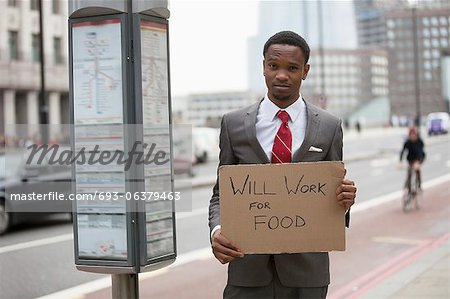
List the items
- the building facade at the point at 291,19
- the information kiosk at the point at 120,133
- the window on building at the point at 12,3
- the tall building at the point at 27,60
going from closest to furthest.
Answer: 1. the information kiosk at the point at 120,133
2. the building facade at the point at 291,19
3. the tall building at the point at 27,60
4. the window on building at the point at 12,3

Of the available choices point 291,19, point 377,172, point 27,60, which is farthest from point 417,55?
point 27,60

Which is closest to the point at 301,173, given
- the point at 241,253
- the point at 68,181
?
the point at 241,253

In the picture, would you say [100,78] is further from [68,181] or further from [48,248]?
[68,181]

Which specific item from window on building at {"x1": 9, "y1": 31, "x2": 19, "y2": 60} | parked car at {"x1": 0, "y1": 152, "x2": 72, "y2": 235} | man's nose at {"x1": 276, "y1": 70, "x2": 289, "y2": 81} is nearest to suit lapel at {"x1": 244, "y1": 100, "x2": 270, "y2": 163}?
man's nose at {"x1": 276, "y1": 70, "x2": 289, "y2": 81}

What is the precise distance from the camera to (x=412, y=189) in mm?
16203

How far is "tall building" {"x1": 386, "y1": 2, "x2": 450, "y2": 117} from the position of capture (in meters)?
38.8

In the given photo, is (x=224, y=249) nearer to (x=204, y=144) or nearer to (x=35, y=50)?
(x=204, y=144)

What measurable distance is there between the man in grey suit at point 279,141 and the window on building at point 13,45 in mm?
57024

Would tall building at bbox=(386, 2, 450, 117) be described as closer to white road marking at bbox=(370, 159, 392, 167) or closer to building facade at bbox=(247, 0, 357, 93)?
building facade at bbox=(247, 0, 357, 93)

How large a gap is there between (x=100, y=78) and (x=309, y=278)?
2.17 meters

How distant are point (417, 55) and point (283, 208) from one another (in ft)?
141

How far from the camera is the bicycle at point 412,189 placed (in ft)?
51.8

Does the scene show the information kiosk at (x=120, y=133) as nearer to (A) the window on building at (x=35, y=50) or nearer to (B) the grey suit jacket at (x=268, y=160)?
(B) the grey suit jacket at (x=268, y=160)

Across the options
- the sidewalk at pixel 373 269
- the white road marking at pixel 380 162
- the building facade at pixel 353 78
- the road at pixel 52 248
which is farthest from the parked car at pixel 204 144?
the building facade at pixel 353 78
